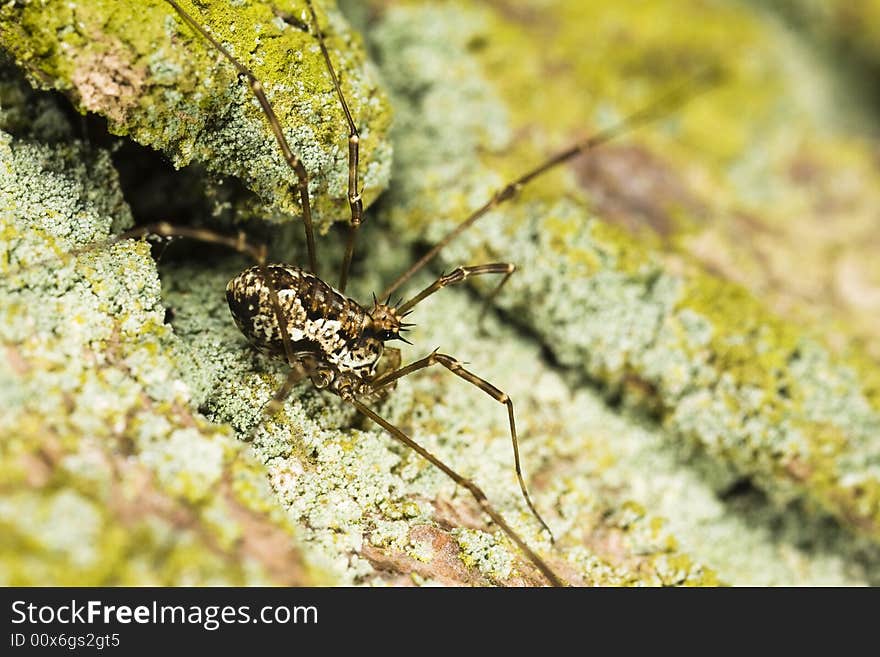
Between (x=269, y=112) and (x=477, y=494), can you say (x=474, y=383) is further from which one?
(x=269, y=112)

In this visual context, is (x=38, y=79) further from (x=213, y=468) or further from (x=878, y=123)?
(x=878, y=123)

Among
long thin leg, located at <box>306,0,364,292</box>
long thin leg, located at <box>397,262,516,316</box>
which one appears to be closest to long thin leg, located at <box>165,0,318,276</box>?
long thin leg, located at <box>306,0,364,292</box>

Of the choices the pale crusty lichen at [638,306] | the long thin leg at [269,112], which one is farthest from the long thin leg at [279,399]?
the pale crusty lichen at [638,306]

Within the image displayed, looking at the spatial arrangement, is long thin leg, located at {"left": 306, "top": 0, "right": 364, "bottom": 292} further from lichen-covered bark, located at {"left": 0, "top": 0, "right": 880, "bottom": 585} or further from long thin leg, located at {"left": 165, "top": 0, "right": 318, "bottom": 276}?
lichen-covered bark, located at {"left": 0, "top": 0, "right": 880, "bottom": 585}

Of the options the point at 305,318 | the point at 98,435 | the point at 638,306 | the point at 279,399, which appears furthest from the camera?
the point at 638,306

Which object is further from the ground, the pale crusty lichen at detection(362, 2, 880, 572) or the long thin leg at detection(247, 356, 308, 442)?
the pale crusty lichen at detection(362, 2, 880, 572)

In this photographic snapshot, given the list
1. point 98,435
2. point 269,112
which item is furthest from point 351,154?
point 98,435
